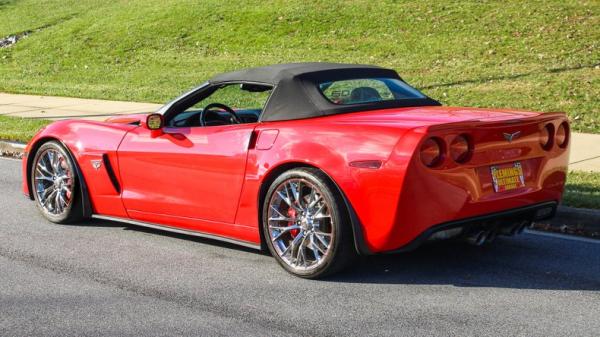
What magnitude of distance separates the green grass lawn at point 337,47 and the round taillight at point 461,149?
6848 millimetres

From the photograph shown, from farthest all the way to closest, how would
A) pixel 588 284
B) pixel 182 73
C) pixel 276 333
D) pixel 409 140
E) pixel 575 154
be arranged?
pixel 182 73
pixel 575 154
pixel 588 284
pixel 409 140
pixel 276 333

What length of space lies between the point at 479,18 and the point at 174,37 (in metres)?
8.19

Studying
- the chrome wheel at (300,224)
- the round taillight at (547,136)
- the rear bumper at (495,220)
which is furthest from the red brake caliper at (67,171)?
the round taillight at (547,136)

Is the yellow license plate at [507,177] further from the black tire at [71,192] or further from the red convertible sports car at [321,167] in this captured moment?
the black tire at [71,192]

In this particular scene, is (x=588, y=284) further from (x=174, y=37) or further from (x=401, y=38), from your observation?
(x=174, y=37)

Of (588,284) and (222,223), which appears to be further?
(222,223)

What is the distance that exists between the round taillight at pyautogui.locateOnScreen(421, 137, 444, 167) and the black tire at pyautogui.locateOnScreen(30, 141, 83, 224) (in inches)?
130

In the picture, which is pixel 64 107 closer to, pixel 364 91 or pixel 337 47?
pixel 337 47

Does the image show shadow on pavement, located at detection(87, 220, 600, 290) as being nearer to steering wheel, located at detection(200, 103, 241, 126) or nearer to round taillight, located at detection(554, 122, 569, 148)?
round taillight, located at detection(554, 122, 569, 148)

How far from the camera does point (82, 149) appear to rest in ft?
25.1

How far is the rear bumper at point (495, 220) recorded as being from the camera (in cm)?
571

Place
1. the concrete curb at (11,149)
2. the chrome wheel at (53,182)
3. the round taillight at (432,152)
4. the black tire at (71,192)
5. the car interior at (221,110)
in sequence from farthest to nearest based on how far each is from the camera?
1. the concrete curb at (11,149)
2. the chrome wheel at (53,182)
3. the black tire at (71,192)
4. the car interior at (221,110)
5. the round taillight at (432,152)

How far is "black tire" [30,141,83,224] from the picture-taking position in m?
7.78

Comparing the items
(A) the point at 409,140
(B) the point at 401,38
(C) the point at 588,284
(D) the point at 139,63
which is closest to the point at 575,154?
(C) the point at 588,284
